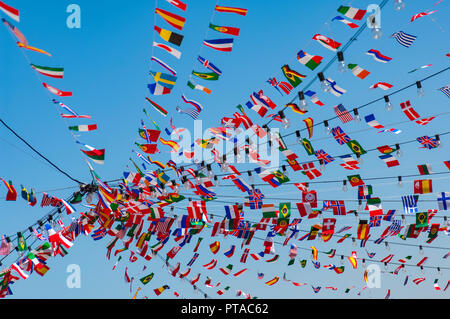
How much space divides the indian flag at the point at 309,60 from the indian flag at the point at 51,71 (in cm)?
429

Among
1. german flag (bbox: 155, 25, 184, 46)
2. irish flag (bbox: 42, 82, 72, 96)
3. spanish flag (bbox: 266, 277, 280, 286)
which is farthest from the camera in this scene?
spanish flag (bbox: 266, 277, 280, 286)

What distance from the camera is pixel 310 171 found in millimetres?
11227

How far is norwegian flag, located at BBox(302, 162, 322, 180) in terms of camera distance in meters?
11.2

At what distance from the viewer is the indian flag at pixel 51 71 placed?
7793 millimetres

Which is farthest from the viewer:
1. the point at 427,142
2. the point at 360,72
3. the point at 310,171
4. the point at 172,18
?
the point at 310,171

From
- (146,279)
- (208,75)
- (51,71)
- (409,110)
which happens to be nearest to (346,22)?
(208,75)

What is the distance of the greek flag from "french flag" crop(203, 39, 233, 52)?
2.93 m

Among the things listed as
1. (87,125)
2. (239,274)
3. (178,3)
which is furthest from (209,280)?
(178,3)

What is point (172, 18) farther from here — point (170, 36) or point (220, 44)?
point (220, 44)

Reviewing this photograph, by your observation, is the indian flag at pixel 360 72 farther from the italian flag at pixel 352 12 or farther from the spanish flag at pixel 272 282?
the spanish flag at pixel 272 282

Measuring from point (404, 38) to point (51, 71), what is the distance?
625 cm

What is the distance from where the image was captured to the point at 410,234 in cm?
1228

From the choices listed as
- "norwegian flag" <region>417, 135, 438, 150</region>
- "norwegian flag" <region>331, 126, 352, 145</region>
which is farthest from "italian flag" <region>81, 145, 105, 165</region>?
"norwegian flag" <region>417, 135, 438, 150</region>

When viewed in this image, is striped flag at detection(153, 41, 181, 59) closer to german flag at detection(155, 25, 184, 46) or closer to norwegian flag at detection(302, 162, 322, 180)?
german flag at detection(155, 25, 184, 46)
